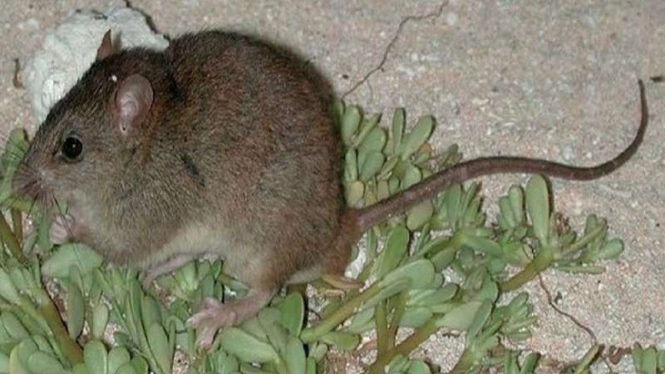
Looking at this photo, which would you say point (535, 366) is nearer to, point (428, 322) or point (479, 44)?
point (428, 322)

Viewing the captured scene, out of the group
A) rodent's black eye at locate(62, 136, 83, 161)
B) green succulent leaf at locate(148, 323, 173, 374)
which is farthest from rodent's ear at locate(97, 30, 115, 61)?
green succulent leaf at locate(148, 323, 173, 374)

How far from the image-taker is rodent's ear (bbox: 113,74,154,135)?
3473 mm

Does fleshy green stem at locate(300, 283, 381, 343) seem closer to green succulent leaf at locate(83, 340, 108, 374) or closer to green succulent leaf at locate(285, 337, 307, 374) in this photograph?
green succulent leaf at locate(285, 337, 307, 374)

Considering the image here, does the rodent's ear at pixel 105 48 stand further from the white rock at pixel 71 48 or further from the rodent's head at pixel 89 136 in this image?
the white rock at pixel 71 48

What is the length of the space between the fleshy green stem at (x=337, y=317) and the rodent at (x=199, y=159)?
154mm

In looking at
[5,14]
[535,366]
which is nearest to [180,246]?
[535,366]

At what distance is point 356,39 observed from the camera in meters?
4.78

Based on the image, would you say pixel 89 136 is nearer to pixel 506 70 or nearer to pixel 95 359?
pixel 95 359

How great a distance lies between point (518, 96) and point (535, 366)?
104 centimetres

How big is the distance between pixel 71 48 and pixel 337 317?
3.90ft

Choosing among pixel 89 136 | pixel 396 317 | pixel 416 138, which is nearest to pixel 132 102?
pixel 89 136

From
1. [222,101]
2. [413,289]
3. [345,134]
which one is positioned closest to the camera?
[222,101]

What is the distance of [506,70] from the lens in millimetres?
4719

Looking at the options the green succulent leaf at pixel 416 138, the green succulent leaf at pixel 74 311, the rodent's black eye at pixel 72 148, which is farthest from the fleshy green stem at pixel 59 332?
the green succulent leaf at pixel 416 138
